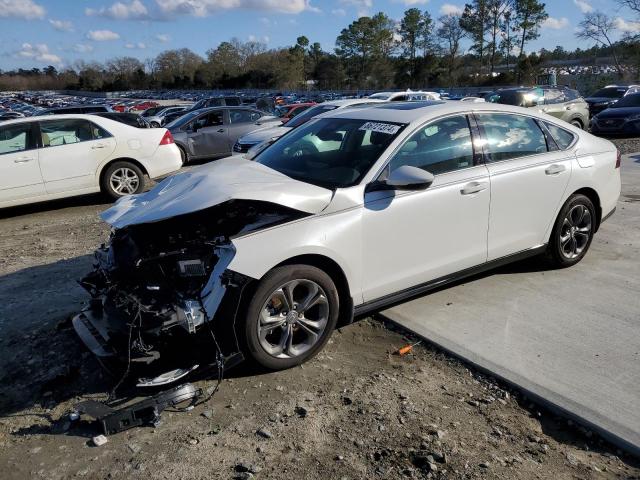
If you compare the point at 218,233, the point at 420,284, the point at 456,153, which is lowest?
the point at 420,284

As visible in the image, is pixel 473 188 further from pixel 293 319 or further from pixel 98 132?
pixel 98 132

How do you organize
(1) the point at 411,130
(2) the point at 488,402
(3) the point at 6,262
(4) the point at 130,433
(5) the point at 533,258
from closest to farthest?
(4) the point at 130,433 → (2) the point at 488,402 → (1) the point at 411,130 → (5) the point at 533,258 → (3) the point at 6,262

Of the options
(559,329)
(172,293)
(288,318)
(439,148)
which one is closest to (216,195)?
(172,293)

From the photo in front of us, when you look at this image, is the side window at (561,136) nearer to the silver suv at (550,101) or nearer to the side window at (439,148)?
the side window at (439,148)

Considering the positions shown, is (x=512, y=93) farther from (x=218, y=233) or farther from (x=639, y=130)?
(x=218, y=233)

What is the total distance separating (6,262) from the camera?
6266 millimetres

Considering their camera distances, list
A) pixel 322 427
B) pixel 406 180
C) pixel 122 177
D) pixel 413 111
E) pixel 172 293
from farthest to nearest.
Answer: pixel 122 177, pixel 413 111, pixel 406 180, pixel 172 293, pixel 322 427

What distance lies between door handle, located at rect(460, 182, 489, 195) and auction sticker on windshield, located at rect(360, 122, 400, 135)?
69 cm

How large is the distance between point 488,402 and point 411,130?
6.52 feet

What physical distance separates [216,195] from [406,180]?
1.27m

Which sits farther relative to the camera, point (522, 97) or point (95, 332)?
point (522, 97)

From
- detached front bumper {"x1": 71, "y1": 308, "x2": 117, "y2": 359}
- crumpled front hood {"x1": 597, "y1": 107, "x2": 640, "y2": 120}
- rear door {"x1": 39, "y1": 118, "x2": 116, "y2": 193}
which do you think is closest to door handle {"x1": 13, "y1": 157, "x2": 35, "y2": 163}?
rear door {"x1": 39, "y1": 118, "x2": 116, "y2": 193}

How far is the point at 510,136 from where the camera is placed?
15.6 ft

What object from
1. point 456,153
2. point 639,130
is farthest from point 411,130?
point 639,130
